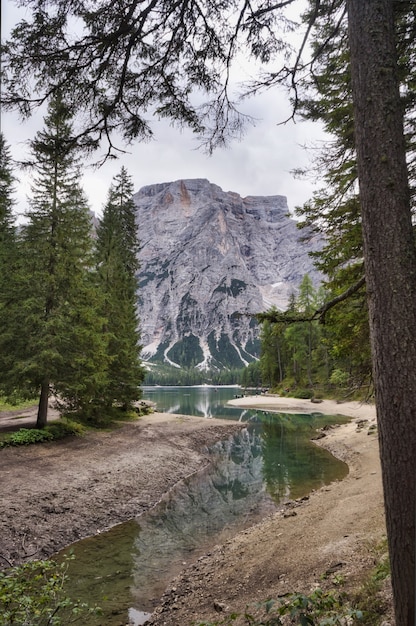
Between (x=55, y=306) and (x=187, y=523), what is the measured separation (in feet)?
36.5

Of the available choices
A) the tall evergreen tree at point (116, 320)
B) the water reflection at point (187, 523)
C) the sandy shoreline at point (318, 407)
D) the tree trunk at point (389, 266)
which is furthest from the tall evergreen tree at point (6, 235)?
the sandy shoreline at point (318, 407)

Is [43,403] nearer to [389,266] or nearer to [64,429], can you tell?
[64,429]

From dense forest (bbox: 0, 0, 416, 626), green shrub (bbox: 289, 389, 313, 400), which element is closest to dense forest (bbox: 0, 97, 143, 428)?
dense forest (bbox: 0, 0, 416, 626)

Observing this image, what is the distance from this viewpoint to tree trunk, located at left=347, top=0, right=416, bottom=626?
107 inches

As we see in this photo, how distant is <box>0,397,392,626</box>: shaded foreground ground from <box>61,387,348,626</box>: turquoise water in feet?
1.70

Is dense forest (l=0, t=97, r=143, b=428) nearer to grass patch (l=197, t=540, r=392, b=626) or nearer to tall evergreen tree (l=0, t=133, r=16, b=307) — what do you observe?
tall evergreen tree (l=0, t=133, r=16, b=307)

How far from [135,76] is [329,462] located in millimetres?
17998

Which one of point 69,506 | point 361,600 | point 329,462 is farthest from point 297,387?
point 361,600

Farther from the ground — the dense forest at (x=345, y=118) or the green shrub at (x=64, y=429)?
the dense forest at (x=345, y=118)

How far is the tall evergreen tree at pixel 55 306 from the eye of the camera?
1592 centimetres

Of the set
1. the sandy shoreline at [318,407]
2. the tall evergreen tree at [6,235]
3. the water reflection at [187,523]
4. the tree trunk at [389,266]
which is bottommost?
the sandy shoreline at [318,407]

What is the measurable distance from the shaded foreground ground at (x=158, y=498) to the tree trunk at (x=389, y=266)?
5.67 feet

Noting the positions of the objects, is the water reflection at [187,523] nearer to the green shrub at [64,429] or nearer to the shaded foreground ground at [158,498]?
the shaded foreground ground at [158,498]

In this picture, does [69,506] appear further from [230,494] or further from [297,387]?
[297,387]
